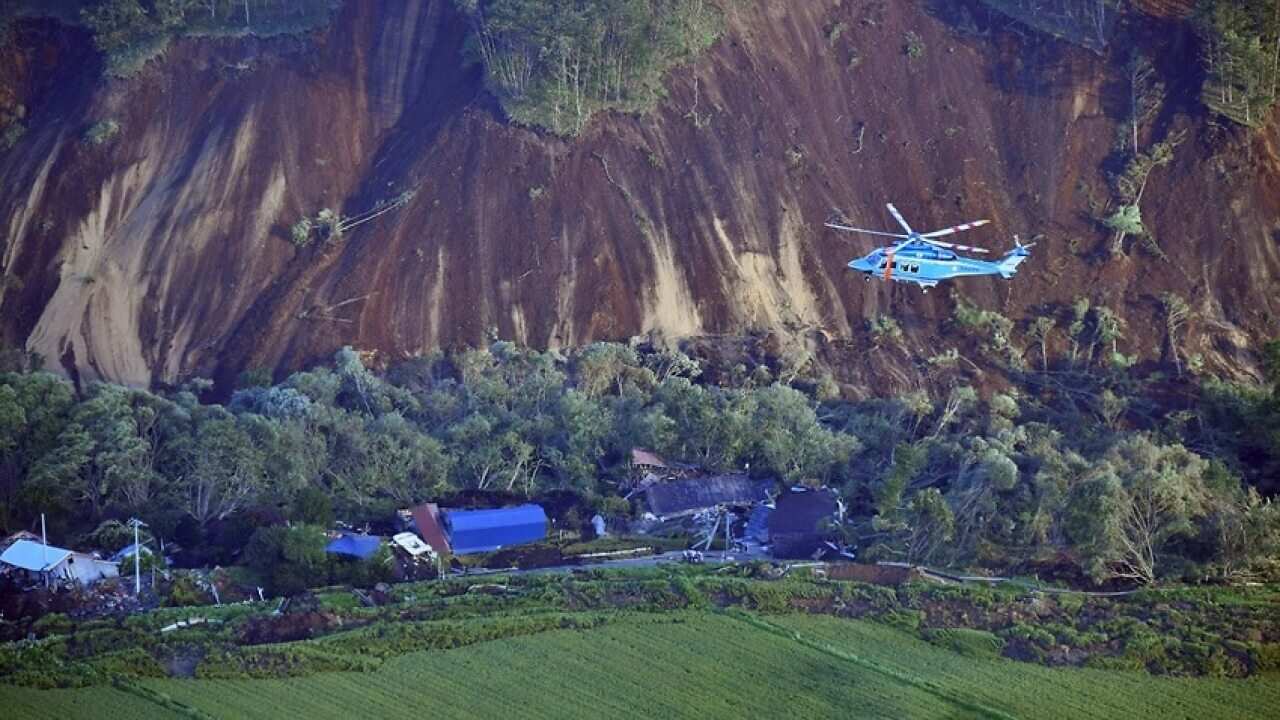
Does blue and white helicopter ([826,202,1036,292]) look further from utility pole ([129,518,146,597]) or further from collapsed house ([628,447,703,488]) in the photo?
utility pole ([129,518,146,597])

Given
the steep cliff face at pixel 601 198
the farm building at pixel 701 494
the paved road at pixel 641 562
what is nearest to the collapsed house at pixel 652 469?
the farm building at pixel 701 494

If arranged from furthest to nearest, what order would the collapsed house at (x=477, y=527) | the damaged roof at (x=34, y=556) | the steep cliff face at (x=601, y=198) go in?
1. the steep cliff face at (x=601, y=198)
2. the collapsed house at (x=477, y=527)
3. the damaged roof at (x=34, y=556)

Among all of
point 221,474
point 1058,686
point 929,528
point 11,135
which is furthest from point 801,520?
point 11,135


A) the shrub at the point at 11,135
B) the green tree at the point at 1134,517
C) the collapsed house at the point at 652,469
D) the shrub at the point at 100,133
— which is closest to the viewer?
the green tree at the point at 1134,517

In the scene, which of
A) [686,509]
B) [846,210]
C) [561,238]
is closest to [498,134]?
[561,238]

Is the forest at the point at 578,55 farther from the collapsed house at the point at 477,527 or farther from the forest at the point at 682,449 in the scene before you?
the collapsed house at the point at 477,527

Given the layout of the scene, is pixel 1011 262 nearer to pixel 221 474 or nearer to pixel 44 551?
pixel 221 474
